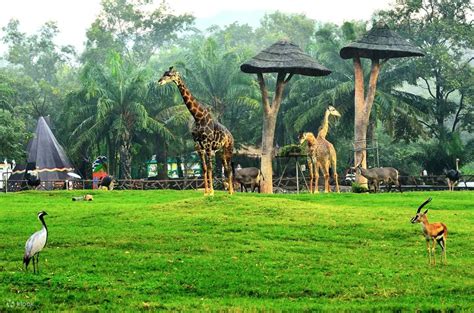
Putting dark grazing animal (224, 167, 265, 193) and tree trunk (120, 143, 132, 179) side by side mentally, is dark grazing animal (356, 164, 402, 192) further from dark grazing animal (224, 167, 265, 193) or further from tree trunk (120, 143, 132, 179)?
tree trunk (120, 143, 132, 179)

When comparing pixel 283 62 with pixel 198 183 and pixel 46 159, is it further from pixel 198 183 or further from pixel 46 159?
pixel 46 159

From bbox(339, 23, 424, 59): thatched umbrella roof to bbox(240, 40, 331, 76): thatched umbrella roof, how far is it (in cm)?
270

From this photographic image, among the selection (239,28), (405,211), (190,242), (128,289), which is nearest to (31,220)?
(190,242)

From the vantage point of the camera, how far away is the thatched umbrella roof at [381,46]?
133 feet

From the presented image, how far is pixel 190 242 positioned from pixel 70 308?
19.1ft

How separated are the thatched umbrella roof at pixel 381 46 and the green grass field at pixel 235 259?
16.3m

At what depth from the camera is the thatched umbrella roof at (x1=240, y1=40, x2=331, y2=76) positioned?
127 feet

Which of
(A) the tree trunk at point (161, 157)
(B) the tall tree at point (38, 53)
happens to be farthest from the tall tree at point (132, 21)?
(A) the tree trunk at point (161, 157)

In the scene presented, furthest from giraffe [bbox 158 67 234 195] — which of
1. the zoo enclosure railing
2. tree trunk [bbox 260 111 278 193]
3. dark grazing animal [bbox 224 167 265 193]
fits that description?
the zoo enclosure railing

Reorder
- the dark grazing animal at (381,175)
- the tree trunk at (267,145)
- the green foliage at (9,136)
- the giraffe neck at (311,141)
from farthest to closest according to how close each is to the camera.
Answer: the green foliage at (9,136)
the tree trunk at (267,145)
the dark grazing animal at (381,175)
the giraffe neck at (311,141)

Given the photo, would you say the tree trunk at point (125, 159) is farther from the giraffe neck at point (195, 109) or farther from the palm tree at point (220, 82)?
the giraffe neck at point (195, 109)

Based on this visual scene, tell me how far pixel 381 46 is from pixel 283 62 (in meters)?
5.71

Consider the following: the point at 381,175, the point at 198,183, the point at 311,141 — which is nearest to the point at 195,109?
the point at 311,141

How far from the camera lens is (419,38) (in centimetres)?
5525
